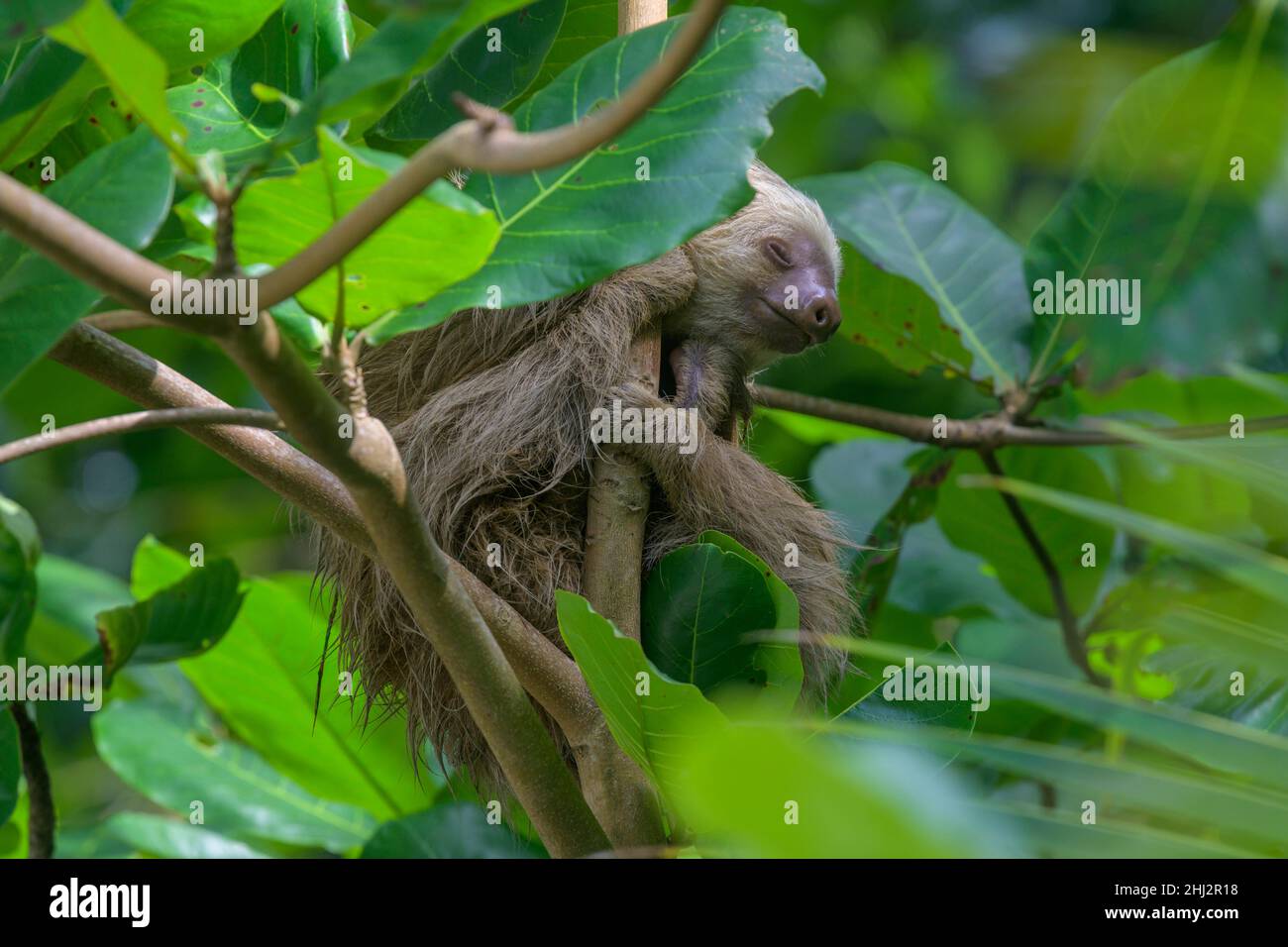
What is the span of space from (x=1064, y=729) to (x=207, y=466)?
3.27 meters

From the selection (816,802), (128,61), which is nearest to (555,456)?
(128,61)

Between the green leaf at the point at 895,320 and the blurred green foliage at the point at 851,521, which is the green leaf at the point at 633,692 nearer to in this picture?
the blurred green foliage at the point at 851,521

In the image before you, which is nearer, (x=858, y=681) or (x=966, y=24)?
(x=858, y=681)

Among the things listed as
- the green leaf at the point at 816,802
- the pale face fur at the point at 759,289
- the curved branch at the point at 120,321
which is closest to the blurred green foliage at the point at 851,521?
the green leaf at the point at 816,802

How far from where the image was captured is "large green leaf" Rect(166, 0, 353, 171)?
1908mm

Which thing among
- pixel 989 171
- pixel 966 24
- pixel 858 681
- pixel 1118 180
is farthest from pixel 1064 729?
pixel 966 24

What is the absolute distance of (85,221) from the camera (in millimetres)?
1379

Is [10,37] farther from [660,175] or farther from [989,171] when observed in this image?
[989,171]

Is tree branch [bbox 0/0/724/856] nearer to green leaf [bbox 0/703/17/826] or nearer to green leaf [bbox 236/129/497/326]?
green leaf [bbox 236/129/497/326]

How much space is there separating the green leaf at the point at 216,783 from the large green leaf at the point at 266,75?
5.74 ft

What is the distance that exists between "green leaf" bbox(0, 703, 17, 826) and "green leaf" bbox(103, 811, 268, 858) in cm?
87

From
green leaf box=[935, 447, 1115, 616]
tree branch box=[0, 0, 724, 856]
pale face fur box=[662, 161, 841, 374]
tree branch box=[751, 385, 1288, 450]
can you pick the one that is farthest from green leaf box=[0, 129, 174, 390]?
green leaf box=[935, 447, 1115, 616]

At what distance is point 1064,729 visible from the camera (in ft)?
9.59
